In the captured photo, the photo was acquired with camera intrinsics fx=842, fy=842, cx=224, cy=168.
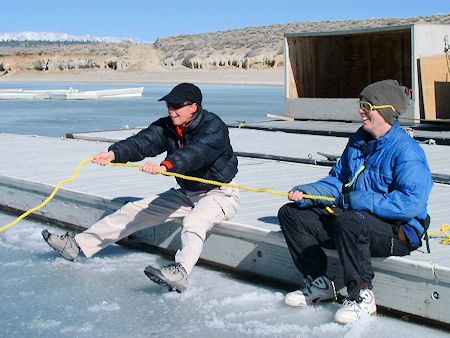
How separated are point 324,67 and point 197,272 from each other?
33.4 feet

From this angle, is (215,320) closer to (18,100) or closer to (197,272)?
(197,272)

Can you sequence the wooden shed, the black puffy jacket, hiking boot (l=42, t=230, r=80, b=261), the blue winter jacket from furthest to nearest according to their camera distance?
the wooden shed < hiking boot (l=42, t=230, r=80, b=261) < the black puffy jacket < the blue winter jacket

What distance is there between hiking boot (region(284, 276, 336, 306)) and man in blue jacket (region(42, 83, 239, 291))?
653 mm

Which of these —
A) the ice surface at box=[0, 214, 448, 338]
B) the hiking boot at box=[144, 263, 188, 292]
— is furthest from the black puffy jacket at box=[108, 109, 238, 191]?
the ice surface at box=[0, 214, 448, 338]

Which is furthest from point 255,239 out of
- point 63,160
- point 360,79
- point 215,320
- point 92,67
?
point 92,67

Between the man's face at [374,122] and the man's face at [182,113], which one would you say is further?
the man's face at [182,113]

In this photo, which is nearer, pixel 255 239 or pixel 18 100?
pixel 255 239

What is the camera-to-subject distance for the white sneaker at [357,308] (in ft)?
14.8

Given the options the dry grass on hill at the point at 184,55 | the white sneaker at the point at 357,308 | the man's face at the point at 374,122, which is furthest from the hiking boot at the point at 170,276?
the dry grass on hill at the point at 184,55

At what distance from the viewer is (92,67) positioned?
7531 centimetres

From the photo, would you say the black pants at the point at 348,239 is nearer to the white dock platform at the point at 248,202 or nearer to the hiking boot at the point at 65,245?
the white dock platform at the point at 248,202

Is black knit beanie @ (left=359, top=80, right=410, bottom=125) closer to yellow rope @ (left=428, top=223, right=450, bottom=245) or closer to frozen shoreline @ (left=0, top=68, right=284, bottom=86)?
yellow rope @ (left=428, top=223, right=450, bottom=245)

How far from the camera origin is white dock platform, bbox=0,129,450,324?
4.55 meters

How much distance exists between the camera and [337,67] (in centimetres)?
1544
